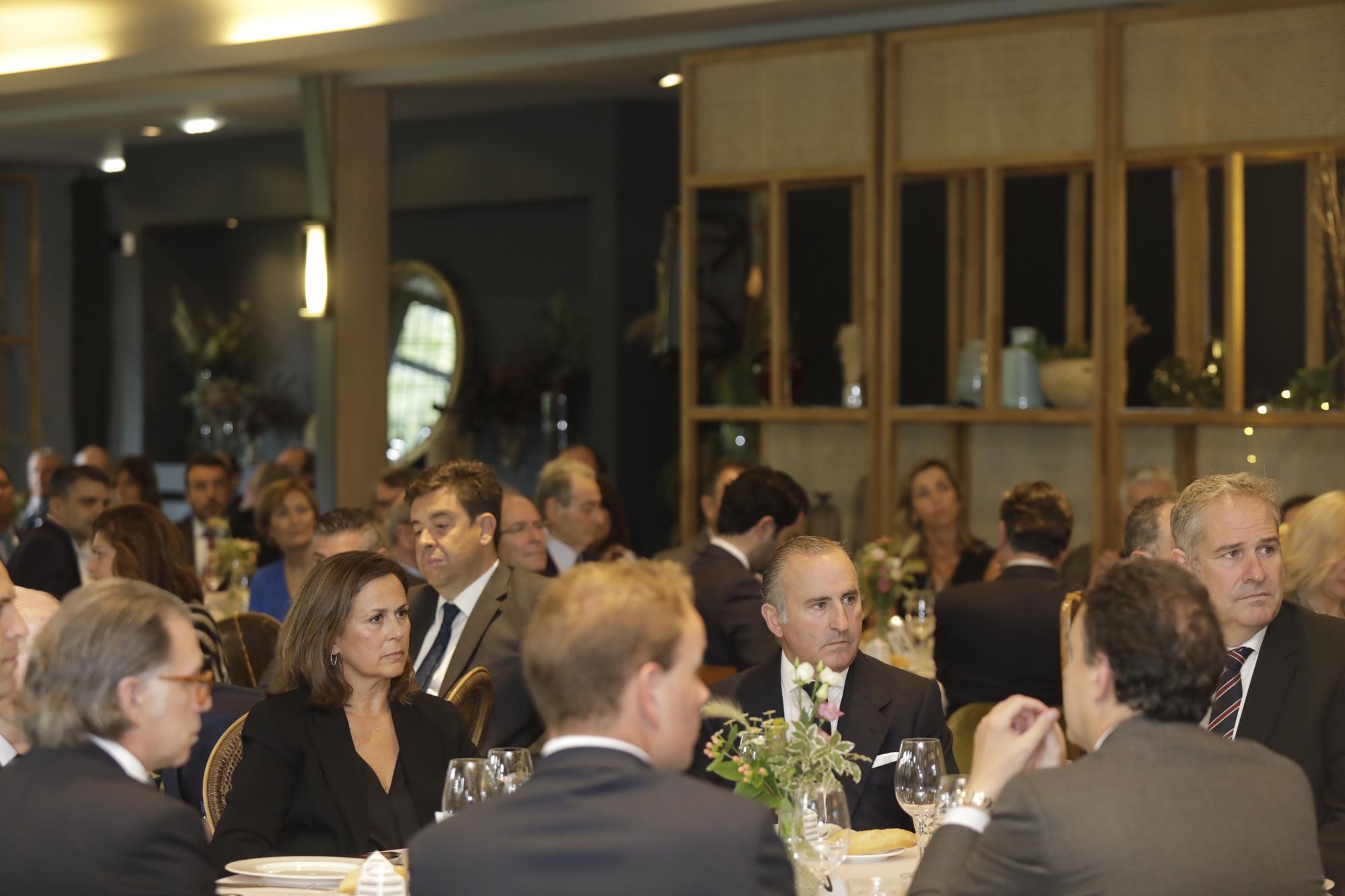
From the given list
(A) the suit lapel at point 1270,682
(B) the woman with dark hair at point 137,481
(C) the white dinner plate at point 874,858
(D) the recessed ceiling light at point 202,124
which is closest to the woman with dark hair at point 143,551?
(C) the white dinner plate at point 874,858

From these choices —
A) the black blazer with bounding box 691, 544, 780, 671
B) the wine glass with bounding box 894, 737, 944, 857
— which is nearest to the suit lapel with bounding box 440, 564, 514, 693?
the black blazer with bounding box 691, 544, 780, 671

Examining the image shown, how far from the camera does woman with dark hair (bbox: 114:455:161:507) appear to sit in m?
9.40

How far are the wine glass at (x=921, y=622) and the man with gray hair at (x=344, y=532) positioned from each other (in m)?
1.97

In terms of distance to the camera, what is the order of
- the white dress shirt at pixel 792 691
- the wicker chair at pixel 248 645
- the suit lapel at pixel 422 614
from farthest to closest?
the wicker chair at pixel 248 645 → the suit lapel at pixel 422 614 → the white dress shirt at pixel 792 691

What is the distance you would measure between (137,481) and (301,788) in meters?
6.48

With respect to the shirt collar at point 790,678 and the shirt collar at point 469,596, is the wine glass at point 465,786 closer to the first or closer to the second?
the shirt collar at point 790,678

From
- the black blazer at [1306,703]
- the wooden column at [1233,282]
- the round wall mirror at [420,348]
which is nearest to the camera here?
the black blazer at [1306,703]

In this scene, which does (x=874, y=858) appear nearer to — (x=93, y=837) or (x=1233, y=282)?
(x=93, y=837)

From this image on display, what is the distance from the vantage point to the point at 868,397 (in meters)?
7.45

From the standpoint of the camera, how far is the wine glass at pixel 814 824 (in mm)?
2725

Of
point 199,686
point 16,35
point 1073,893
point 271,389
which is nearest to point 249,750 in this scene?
point 199,686

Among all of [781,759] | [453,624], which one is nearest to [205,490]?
[453,624]

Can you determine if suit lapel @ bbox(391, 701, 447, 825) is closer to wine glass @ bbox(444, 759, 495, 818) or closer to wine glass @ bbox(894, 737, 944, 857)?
wine glass @ bbox(444, 759, 495, 818)

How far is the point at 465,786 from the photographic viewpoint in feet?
9.62
